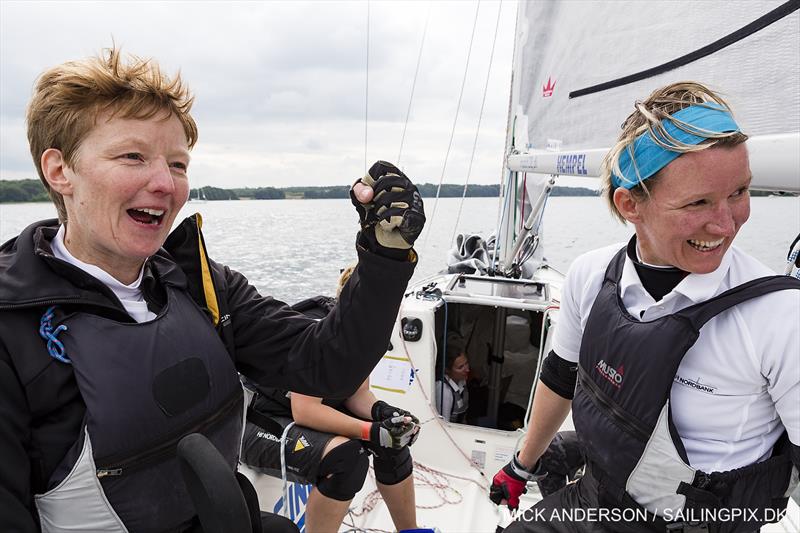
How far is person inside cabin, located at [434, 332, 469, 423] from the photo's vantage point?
130 inches

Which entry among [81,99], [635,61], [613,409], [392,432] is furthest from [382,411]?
[635,61]

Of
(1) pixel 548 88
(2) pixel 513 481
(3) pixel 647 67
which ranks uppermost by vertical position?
(1) pixel 548 88

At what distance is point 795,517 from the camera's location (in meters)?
2.05

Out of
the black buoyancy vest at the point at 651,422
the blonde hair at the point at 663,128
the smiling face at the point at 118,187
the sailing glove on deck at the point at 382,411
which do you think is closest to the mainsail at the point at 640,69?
the blonde hair at the point at 663,128

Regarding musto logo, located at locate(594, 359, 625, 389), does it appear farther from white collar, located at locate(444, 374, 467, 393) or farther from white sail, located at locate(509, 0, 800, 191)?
A: white collar, located at locate(444, 374, 467, 393)

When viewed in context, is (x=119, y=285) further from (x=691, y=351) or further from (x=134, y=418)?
(x=691, y=351)

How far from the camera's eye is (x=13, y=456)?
2.60ft

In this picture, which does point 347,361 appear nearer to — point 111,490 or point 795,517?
point 111,490

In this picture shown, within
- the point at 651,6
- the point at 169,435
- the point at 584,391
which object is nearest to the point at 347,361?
the point at 169,435

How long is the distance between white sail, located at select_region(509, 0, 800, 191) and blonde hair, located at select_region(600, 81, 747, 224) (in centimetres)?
10

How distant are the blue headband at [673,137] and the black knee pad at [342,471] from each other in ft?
4.94

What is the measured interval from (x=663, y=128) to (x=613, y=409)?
2.14 feet

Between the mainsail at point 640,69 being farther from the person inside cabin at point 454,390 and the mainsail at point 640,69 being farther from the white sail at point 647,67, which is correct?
the person inside cabin at point 454,390

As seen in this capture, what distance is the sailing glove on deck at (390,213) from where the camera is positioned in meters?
0.99
